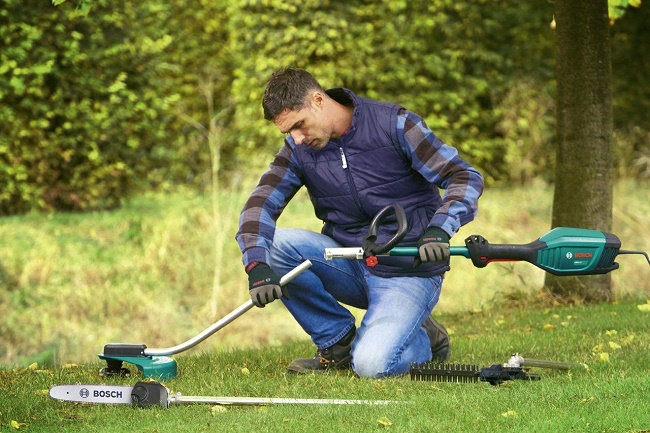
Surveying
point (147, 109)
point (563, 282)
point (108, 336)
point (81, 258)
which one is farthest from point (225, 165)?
point (563, 282)

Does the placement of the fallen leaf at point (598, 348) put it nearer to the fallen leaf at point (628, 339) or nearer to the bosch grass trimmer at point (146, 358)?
the fallen leaf at point (628, 339)

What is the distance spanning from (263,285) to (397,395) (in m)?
0.77

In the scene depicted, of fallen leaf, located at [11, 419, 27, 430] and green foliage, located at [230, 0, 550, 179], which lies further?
green foliage, located at [230, 0, 550, 179]

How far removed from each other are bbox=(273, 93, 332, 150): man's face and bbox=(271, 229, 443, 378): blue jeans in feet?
1.86

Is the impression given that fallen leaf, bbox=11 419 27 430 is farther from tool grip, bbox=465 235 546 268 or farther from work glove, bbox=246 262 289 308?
tool grip, bbox=465 235 546 268

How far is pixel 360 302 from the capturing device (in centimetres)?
546

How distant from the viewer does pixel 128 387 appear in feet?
14.7

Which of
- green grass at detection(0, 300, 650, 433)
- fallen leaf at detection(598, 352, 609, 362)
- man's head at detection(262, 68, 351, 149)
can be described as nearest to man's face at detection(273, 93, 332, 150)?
man's head at detection(262, 68, 351, 149)

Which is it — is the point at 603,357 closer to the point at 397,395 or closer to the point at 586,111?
the point at 397,395

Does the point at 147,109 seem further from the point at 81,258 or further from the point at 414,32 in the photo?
the point at 414,32

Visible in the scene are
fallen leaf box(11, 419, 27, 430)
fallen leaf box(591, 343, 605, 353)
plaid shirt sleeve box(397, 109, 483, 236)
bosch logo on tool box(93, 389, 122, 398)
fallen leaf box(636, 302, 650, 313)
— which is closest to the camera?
fallen leaf box(11, 419, 27, 430)

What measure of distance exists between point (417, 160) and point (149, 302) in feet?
15.7

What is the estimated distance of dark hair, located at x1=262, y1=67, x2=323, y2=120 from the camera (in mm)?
4785

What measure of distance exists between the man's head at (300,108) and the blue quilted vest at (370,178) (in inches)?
5.8
